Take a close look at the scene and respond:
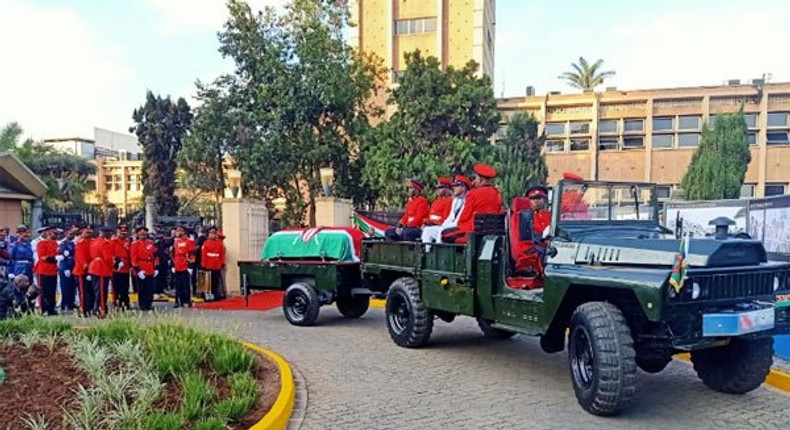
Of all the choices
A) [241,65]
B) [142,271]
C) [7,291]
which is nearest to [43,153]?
[241,65]

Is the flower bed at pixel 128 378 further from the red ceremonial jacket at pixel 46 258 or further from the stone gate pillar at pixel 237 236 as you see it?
the stone gate pillar at pixel 237 236

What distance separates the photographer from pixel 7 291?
913 centimetres

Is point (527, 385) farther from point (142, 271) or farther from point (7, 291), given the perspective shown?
point (142, 271)

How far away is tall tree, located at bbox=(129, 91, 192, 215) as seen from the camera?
31828 millimetres

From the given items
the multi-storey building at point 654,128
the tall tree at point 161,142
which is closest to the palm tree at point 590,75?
the multi-storey building at point 654,128

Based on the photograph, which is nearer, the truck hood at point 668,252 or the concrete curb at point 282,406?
the concrete curb at point 282,406

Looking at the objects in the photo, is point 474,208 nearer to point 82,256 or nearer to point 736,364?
point 736,364

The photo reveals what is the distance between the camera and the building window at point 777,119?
3303 centimetres

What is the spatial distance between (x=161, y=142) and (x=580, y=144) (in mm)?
22539

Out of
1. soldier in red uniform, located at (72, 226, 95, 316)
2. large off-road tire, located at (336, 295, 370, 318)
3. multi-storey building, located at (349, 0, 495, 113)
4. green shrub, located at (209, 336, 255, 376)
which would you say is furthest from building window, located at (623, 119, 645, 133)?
green shrub, located at (209, 336, 255, 376)

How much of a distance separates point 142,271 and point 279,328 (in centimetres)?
362

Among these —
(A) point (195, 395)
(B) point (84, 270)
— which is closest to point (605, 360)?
(A) point (195, 395)

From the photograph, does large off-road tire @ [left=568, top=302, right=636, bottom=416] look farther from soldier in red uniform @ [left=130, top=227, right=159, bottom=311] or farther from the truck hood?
soldier in red uniform @ [left=130, top=227, right=159, bottom=311]

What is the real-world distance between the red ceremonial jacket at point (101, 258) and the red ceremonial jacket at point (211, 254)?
7.09 feet
